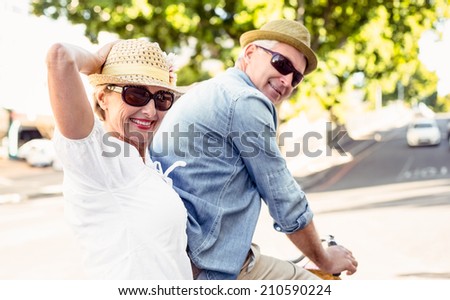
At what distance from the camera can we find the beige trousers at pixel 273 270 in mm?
2018

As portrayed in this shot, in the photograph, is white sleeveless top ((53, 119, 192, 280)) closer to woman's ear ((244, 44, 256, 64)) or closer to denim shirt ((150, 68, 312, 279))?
denim shirt ((150, 68, 312, 279))

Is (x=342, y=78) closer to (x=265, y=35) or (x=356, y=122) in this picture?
(x=265, y=35)

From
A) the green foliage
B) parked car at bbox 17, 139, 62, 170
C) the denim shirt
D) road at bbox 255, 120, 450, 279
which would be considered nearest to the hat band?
the denim shirt

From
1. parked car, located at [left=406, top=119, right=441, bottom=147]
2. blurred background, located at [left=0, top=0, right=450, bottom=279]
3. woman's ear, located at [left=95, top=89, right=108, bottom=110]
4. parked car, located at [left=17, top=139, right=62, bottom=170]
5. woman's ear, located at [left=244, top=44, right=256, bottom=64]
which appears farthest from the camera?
parked car, located at [left=406, top=119, right=441, bottom=147]

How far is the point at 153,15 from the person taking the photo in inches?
472

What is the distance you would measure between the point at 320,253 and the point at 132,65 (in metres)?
0.86

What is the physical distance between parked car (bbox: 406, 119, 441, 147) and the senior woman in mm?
28145

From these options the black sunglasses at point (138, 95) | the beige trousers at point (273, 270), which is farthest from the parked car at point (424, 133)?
the black sunglasses at point (138, 95)

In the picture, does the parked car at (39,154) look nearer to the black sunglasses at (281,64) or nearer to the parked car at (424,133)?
the parked car at (424,133)

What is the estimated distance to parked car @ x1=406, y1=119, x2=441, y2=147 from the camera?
1109 inches

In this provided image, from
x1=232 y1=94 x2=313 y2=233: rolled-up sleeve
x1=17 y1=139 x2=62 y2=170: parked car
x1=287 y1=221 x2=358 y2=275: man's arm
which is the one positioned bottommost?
x1=287 y1=221 x2=358 y2=275: man's arm

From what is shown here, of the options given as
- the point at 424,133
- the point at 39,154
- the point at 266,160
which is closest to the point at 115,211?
the point at 266,160

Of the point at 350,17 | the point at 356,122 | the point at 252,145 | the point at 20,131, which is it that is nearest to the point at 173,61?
the point at 252,145

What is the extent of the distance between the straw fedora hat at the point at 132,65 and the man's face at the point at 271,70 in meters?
0.53
